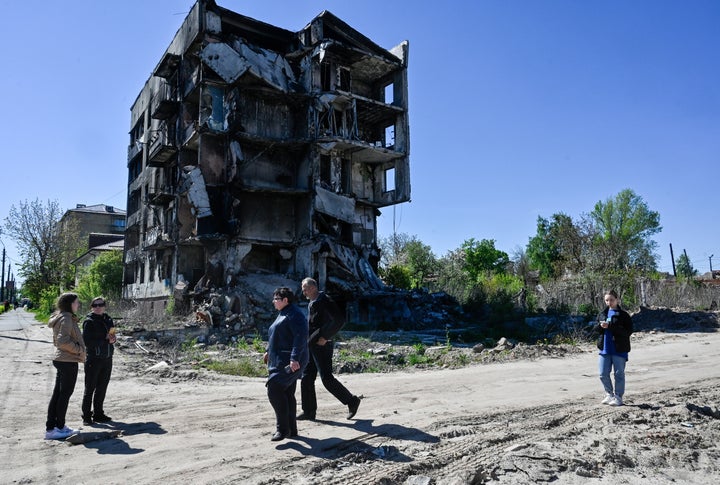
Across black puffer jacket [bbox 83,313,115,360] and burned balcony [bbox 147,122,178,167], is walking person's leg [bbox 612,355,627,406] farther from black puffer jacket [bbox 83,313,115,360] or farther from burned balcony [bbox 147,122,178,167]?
burned balcony [bbox 147,122,178,167]

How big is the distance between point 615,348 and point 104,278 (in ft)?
132

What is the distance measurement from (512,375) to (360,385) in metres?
3.30

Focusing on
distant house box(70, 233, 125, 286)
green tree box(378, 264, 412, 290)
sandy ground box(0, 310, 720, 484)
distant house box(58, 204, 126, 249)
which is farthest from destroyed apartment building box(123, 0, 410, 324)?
distant house box(58, 204, 126, 249)

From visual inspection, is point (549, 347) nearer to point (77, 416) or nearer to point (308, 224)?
point (77, 416)

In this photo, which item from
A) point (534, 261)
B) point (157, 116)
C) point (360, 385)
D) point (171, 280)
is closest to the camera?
point (360, 385)

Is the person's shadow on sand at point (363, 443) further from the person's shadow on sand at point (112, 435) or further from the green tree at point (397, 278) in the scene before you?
the green tree at point (397, 278)

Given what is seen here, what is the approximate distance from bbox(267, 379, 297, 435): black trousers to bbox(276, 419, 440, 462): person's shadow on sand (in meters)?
0.15

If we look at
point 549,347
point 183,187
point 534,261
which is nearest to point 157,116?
point 183,187

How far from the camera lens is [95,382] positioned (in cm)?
680

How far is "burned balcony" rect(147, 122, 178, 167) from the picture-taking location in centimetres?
3009

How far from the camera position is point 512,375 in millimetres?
10664

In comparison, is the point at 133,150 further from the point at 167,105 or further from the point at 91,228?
the point at 91,228

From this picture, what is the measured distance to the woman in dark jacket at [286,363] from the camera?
575 centimetres

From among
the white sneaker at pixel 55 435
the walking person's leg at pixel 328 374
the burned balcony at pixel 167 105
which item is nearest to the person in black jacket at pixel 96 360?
the white sneaker at pixel 55 435
